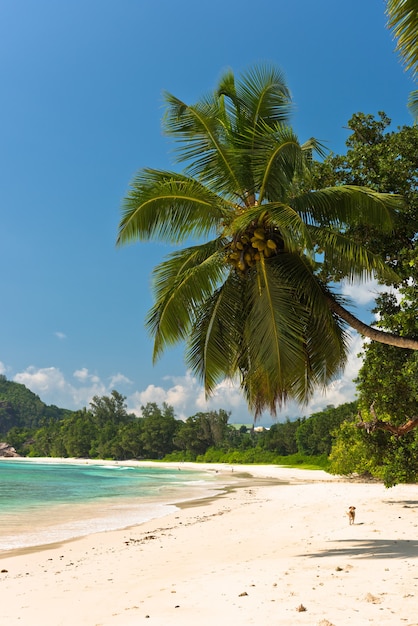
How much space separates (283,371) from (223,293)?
6.11ft

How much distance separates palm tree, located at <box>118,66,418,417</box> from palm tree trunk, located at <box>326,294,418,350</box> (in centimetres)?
3

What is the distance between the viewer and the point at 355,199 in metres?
8.98

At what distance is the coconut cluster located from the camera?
9062 millimetres

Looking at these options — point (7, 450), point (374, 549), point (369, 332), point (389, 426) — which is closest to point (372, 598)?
point (369, 332)

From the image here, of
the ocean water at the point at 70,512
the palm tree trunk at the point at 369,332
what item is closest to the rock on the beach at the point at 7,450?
the ocean water at the point at 70,512

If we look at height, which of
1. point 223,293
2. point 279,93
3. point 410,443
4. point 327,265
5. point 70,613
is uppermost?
point 279,93

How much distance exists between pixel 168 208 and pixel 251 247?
171 centimetres

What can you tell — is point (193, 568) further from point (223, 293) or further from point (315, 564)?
point (223, 293)

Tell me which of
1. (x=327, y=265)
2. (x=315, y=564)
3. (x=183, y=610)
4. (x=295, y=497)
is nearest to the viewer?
(x=183, y=610)

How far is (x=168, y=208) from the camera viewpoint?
990 centimetres

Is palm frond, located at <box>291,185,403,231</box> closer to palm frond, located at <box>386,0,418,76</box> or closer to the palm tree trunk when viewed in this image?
the palm tree trunk

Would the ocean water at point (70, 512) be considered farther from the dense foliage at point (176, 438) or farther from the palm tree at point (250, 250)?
the dense foliage at point (176, 438)

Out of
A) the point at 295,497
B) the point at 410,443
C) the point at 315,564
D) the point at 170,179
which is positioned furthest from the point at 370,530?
the point at 295,497

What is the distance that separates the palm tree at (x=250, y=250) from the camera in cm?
908
